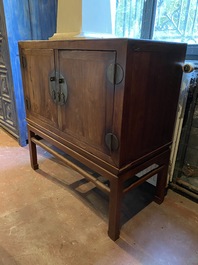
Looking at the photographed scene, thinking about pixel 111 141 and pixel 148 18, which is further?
pixel 148 18

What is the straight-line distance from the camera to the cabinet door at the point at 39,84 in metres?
1.36

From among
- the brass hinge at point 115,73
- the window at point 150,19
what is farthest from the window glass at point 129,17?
the brass hinge at point 115,73

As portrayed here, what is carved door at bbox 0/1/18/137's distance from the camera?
2.07 metres

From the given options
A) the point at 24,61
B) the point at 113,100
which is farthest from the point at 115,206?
the point at 24,61

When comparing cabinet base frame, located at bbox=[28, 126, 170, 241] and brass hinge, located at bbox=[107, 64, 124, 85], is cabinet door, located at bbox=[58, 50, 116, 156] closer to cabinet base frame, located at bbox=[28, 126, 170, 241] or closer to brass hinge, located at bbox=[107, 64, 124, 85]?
brass hinge, located at bbox=[107, 64, 124, 85]

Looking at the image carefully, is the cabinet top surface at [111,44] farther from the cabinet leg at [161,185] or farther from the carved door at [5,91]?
the carved door at [5,91]

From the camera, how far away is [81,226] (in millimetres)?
1352

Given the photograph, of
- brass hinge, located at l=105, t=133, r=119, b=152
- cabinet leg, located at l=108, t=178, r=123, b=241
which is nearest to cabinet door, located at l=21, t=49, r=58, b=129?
brass hinge, located at l=105, t=133, r=119, b=152

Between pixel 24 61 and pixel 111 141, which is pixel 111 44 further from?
pixel 24 61

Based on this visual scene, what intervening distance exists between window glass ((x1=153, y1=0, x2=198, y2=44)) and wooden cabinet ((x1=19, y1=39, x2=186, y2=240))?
0.41 metres

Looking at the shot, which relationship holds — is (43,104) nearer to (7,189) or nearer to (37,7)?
(7,189)

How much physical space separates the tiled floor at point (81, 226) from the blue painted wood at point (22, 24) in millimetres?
945

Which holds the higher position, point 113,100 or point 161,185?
point 113,100

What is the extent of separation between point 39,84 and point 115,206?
979 mm
